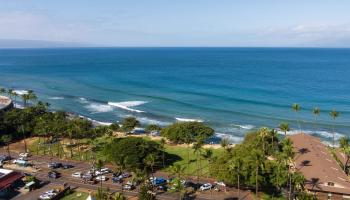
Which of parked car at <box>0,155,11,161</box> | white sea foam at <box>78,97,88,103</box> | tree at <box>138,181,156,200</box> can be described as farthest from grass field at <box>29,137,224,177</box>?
white sea foam at <box>78,97,88,103</box>

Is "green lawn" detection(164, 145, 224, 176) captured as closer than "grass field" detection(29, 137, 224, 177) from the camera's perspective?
Yes

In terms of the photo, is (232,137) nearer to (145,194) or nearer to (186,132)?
(186,132)

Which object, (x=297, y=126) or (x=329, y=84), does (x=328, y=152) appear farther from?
(x=329, y=84)

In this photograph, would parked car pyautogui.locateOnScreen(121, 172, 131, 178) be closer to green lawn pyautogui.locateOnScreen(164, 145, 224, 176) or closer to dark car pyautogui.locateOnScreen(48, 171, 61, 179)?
green lawn pyautogui.locateOnScreen(164, 145, 224, 176)

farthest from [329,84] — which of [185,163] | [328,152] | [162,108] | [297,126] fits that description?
[185,163]

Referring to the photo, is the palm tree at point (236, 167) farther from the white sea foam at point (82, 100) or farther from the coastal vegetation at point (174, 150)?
the white sea foam at point (82, 100)

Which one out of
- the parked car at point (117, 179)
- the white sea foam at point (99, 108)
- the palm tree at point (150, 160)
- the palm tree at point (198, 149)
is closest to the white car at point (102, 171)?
the parked car at point (117, 179)
